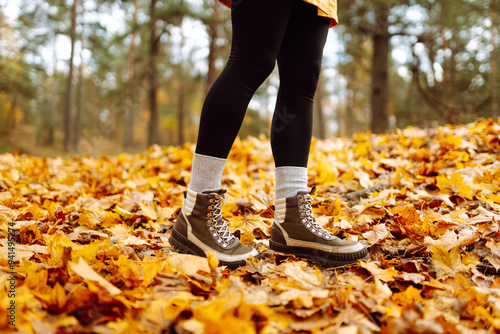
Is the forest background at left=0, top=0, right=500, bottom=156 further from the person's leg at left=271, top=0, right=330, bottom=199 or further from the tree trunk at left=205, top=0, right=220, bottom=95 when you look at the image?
the person's leg at left=271, top=0, right=330, bottom=199

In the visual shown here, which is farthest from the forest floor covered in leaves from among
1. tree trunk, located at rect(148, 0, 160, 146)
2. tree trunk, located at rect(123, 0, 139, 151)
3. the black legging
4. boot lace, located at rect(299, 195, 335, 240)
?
tree trunk, located at rect(123, 0, 139, 151)

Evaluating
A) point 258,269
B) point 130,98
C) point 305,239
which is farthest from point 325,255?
point 130,98

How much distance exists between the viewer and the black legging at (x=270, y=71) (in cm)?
113

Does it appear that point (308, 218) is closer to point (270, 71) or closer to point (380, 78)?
point (270, 71)

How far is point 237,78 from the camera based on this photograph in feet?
3.80

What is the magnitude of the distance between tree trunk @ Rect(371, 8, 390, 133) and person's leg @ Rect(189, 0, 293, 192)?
5.39 meters

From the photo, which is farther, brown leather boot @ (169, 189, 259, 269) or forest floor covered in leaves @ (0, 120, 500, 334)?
brown leather boot @ (169, 189, 259, 269)

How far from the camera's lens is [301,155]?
1.31 m

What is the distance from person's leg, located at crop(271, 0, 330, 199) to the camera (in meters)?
1.28

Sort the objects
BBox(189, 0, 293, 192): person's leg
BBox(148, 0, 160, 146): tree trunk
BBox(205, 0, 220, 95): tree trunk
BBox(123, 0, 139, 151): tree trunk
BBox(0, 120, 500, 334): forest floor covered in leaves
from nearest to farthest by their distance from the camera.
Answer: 1. BBox(0, 120, 500, 334): forest floor covered in leaves
2. BBox(189, 0, 293, 192): person's leg
3. BBox(205, 0, 220, 95): tree trunk
4. BBox(148, 0, 160, 146): tree trunk
5. BBox(123, 0, 139, 151): tree trunk

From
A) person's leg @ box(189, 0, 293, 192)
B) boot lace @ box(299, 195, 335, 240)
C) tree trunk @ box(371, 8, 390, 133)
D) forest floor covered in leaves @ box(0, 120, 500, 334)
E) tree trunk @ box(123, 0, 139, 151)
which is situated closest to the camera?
forest floor covered in leaves @ box(0, 120, 500, 334)

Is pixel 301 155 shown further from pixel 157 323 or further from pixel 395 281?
pixel 157 323

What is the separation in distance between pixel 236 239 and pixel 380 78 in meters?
5.79

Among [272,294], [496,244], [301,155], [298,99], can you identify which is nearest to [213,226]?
[272,294]
